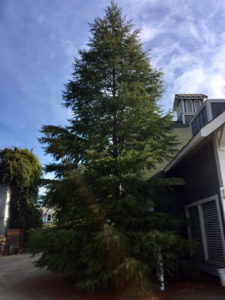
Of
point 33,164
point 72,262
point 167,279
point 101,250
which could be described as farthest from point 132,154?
point 33,164

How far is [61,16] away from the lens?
28.1 feet

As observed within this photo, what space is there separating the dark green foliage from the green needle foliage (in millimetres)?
9640

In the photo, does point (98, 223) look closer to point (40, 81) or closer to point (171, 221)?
point (171, 221)

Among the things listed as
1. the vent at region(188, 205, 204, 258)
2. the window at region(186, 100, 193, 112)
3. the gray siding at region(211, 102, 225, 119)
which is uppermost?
the window at region(186, 100, 193, 112)

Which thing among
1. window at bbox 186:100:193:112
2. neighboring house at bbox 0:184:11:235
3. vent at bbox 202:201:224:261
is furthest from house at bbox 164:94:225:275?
neighboring house at bbox 0:184:11:235

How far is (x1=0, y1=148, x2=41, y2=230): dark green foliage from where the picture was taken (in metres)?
15.0

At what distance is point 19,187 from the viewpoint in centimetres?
1551

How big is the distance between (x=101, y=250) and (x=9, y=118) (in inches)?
408

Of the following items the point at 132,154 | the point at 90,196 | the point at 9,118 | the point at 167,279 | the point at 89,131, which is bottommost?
the point at 167,279

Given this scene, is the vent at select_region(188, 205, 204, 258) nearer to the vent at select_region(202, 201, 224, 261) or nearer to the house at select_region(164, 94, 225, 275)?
the house at select_region(164, 94, 225, 275)

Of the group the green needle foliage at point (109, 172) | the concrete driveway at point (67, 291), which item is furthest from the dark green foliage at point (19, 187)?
the green needle foliage at point (109, 172)

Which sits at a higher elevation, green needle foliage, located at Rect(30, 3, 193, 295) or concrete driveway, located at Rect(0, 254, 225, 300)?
green needle foliage, located at Rect(30, 3, 193, 295)

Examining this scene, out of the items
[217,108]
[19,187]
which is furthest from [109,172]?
[19,187]

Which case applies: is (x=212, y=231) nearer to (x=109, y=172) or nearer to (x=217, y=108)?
(x=109, y=172)
